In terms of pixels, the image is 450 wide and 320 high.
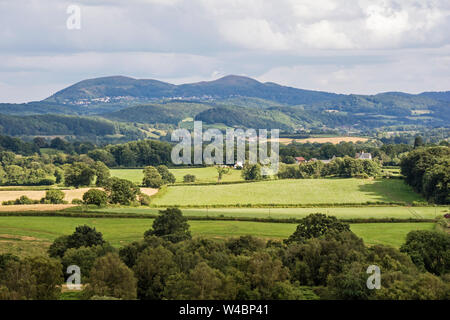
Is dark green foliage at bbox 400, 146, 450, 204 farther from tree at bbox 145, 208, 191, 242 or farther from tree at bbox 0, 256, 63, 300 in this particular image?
tree at bbox 0, 256, 63, 300

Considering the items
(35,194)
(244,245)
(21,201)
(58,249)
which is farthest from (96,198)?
(244,245)

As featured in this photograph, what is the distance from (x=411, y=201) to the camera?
312 ft

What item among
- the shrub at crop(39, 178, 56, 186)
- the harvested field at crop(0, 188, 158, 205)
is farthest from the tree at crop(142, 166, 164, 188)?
the shrub at crop(39, 178, 56, 186)

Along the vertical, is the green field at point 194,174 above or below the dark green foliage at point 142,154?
below

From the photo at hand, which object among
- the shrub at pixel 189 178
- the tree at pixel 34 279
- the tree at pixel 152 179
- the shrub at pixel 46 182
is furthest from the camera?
the shrub at pixel 46 182

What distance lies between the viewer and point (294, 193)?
342 ft

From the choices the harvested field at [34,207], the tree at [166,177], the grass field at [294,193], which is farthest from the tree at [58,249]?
the tree at [166,177]

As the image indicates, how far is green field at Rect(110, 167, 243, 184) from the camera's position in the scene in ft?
419

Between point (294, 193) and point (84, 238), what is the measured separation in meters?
54.0

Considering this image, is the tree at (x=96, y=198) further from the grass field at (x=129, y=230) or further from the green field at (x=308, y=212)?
the grass field at (x=129, y=230)

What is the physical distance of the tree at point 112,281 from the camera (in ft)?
128

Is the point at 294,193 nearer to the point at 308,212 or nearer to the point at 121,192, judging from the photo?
the point at 308,212

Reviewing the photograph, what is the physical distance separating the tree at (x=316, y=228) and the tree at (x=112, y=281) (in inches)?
886
